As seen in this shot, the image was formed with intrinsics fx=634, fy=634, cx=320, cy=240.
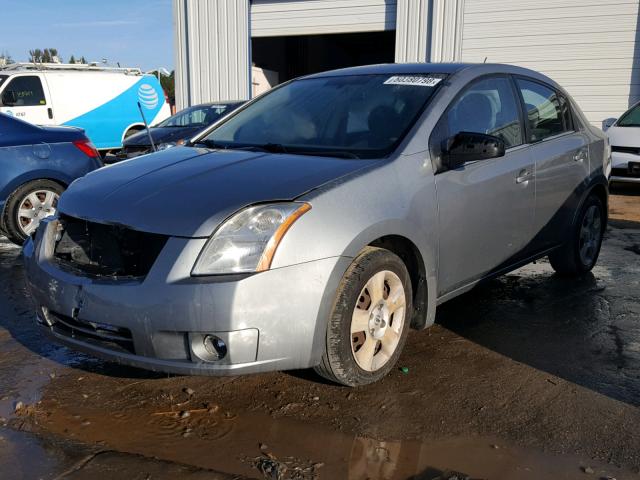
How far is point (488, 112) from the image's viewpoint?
3.92 metres

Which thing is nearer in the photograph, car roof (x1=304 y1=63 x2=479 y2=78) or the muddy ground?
the muddy ground

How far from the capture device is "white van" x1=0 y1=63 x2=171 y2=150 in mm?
13711

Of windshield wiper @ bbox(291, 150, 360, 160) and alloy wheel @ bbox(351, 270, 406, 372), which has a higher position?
windshield wiper @ bbox(291, 150, 360, 160)

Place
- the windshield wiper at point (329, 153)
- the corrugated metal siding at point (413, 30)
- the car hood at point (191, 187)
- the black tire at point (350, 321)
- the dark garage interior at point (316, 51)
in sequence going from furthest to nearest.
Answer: the dark garage interior at point (316, 51) < the corrugated metal siding at point (413, 30) < the windshield wiper at point (329, 153) < the black tire at point (350, 321) < the car hood at point (191, 187)

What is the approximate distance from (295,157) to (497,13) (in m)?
11.9

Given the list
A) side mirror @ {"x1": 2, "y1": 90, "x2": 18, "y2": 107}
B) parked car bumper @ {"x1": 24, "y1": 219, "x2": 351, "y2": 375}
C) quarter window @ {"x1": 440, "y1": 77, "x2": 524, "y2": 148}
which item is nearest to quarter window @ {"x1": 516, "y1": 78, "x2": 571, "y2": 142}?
quarter window @ {"x1": 440, "y1": 77, "x2": 524, "y2": 148}

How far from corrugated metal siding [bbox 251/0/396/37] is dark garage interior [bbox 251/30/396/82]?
3214mm

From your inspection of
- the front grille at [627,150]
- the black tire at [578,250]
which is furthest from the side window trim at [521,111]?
the front grille at [627,150]

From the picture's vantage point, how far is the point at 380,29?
49.5ft

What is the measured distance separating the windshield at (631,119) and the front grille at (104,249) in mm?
9905

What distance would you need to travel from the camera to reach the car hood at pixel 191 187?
2.70 m

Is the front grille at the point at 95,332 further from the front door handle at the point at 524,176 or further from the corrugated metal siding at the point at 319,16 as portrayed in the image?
the corrugated metal siding at the point at 319,16

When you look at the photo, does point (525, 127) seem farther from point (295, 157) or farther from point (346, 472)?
point (346, 472)

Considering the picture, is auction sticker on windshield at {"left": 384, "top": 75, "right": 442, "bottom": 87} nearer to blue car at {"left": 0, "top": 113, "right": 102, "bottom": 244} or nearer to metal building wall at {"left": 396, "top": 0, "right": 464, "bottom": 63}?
blue car at {"left": 0, "top": 113, "right": 102, "bottom": 244}
